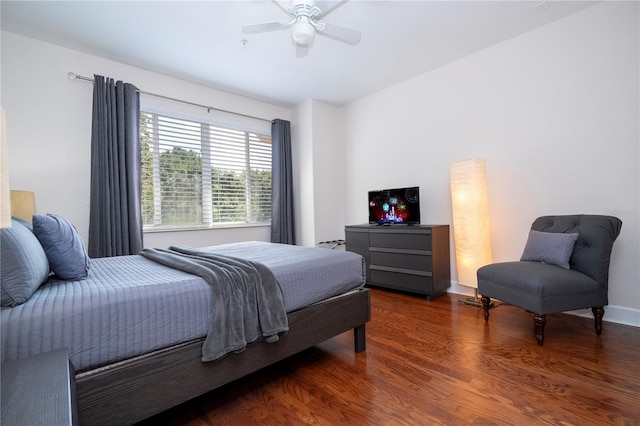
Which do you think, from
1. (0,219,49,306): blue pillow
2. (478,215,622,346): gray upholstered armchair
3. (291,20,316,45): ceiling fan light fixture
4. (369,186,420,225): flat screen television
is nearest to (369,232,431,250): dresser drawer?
(369,186,420,225): flat screen television

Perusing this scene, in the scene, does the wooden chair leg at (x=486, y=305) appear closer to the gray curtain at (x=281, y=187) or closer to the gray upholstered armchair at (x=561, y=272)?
the gray upholstered armchair at (x=561, y=272)

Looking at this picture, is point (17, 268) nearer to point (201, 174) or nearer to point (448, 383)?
point (448, 383)

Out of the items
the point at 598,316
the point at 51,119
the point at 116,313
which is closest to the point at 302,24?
→ the point at 116,313

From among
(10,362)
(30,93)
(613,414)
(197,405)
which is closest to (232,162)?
(30,93)

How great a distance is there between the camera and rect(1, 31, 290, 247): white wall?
266 cm

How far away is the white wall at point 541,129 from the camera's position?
2.41 metres

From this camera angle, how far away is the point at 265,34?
2.77m

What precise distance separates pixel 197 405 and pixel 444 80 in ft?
12.8

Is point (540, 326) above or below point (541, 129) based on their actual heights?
below

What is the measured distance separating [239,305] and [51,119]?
2.95m

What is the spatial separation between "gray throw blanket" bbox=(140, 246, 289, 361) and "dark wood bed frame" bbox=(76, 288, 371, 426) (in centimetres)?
8

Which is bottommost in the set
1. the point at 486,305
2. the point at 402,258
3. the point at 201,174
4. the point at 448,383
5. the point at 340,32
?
the point at 448,383

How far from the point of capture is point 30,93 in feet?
8.98

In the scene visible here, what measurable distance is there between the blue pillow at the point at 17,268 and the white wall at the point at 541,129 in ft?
11.8
